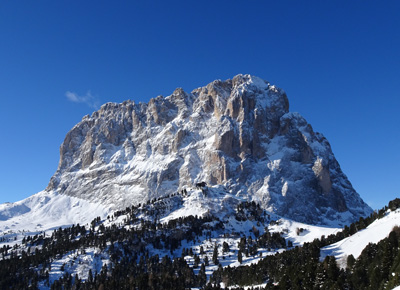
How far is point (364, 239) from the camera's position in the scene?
14875 cm

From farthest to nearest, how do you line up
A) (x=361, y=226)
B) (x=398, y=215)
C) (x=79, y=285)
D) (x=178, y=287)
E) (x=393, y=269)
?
(x=79, y=285)
(x=361, y=226)
(x=178, y=287)
(x=398, y=215)
(x=393, y=269)

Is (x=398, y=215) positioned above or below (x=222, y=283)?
above

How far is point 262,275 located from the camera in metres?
159

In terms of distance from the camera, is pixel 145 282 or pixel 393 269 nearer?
pixel 393 269

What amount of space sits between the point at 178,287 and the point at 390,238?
273 feet

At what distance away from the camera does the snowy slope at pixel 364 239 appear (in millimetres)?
141525

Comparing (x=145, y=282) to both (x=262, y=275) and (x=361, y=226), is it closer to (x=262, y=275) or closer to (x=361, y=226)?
(x=262, y=275)

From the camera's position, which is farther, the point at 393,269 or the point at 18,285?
the point at 18,285

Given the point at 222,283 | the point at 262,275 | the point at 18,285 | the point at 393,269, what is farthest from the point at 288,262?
the point at 18,285

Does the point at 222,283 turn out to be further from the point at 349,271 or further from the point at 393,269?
the point at 393,269

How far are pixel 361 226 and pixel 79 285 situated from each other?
138m

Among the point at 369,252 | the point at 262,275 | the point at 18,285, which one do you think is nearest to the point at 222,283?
the point at 262,275

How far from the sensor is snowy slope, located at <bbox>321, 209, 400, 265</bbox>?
5572 inches

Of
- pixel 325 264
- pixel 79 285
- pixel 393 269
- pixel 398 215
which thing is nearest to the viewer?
pixel 393 269
